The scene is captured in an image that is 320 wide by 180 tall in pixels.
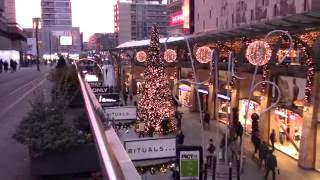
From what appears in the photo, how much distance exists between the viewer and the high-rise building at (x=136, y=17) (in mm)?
176250

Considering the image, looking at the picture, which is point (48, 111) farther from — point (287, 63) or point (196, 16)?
point (196, 16)

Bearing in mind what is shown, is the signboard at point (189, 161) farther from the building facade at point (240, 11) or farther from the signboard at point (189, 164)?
the building facade at point (240, 11)

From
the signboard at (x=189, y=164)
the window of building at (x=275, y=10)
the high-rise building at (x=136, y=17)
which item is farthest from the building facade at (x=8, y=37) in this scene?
the signboard at (x=189, y=164)

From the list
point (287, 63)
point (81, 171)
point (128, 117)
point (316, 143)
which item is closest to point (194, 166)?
point (81, 171)

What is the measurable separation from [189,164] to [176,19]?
78907 mm

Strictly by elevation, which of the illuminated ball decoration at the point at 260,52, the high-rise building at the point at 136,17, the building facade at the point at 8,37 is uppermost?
the high-rise building at the point at 136,17

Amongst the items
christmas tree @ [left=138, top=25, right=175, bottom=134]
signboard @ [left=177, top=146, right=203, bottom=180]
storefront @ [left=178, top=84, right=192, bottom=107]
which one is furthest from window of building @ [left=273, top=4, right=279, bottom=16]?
signboard @ [left=177, top=146, right=203, bottom=180]

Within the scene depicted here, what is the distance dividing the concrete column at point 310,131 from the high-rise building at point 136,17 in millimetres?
154164

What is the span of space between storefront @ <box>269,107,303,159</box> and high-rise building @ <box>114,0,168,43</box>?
150 metres

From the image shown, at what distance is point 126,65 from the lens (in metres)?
70.3

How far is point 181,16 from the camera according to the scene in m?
87.4

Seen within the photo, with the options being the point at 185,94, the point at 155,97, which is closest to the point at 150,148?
the point at 155,97

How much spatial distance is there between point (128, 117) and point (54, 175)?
769 cm

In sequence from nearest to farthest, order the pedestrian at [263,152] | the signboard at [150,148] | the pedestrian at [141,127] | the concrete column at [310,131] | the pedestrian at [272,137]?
the signboard at [150,148] → the pedestrian at [263,152] → the concrete column at [310,131] → the pedestrian at [272,137] → the pedestrian at [141,127]
